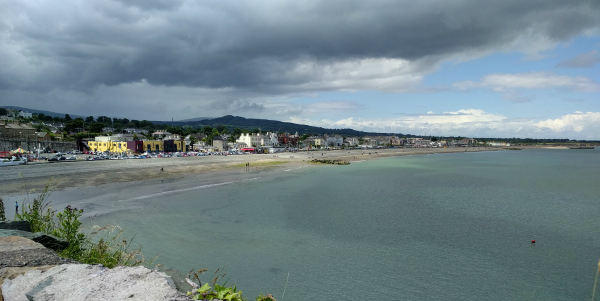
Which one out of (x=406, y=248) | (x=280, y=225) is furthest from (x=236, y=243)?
(x=406, y=248)

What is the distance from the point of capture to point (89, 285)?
513 centimetres

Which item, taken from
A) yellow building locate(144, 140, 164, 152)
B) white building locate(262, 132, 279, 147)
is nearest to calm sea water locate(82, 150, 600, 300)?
yellow building locate(144, 140, 164, 152)

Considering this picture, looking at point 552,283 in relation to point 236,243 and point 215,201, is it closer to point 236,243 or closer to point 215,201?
point 236,243

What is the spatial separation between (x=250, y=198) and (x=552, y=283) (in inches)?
903

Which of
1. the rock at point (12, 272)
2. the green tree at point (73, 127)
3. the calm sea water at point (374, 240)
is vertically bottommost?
the calm sea water at point (374, 240)

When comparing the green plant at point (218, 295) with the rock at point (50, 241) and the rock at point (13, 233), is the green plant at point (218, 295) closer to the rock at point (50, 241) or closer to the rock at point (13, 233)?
the rock at point (50, 241)

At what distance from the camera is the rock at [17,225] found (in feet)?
30.6

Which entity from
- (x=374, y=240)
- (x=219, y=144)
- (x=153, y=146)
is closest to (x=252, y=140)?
(x=219, y=144)

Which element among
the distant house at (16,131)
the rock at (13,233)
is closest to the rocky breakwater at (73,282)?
the rock at (13,233)

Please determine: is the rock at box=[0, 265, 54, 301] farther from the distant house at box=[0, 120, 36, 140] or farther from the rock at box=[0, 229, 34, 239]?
the distant house at box=[0, 120, 36, 140]

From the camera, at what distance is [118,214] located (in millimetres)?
22797

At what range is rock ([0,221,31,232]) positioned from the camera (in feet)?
30.6

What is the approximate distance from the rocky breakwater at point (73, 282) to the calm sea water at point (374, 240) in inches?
265

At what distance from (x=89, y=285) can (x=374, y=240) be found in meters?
15.5
